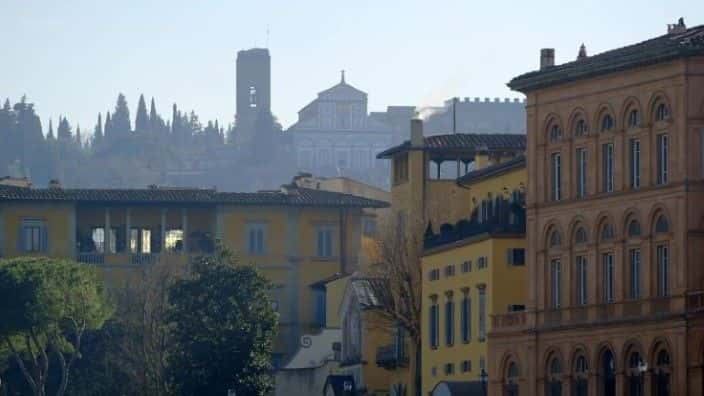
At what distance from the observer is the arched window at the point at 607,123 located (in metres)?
99.0

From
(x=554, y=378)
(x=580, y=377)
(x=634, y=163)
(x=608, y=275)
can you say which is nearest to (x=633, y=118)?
(x=634, y=163)

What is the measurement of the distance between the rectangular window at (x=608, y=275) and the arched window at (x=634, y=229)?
159cm

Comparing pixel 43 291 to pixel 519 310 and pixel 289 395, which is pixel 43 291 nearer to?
pixel 289 395

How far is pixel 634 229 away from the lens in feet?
318

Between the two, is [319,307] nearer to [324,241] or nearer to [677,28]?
[324,241]

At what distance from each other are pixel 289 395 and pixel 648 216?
152 feet

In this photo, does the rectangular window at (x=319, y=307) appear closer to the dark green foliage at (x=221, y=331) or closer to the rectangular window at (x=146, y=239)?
the rectangular window at (x=146, y=239)

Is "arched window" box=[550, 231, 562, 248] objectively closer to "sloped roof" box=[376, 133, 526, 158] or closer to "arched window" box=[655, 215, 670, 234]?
"arched window" box=[655, 215, 670, 234]

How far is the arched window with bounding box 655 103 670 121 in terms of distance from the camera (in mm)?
94581

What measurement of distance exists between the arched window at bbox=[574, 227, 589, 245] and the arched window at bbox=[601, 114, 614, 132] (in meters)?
3.47

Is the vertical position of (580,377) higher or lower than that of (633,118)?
lower

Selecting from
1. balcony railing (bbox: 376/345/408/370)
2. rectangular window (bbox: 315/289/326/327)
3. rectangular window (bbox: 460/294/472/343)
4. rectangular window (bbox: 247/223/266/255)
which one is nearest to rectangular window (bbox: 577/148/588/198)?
rectangular window (bbox: 460/294/472/343)

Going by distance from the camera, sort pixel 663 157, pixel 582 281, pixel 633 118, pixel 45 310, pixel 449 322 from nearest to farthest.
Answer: pixel 663 157 < pixel 633 118 < pixel 582 281 < pixel 449 322 < pixel 45 310

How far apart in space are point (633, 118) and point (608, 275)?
517 centimetres
